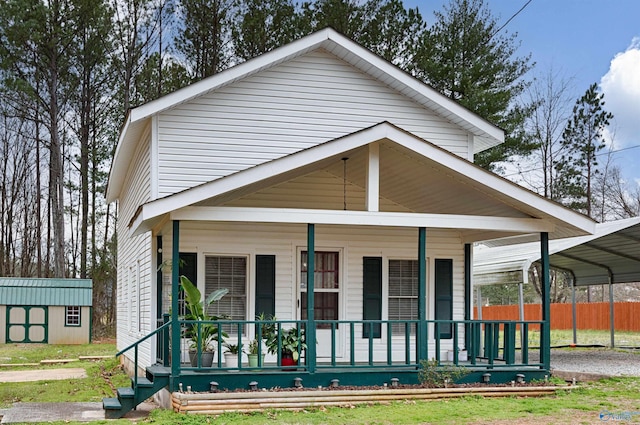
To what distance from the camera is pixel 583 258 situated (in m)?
22.2

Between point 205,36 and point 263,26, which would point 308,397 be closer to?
point 263,26

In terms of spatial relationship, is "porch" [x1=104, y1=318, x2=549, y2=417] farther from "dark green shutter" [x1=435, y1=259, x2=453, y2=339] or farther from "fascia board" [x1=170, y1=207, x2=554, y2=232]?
"fascia board" [x1=170, y1=207, x2=554, y2=232]

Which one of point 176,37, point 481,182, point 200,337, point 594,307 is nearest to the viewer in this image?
point 200,337

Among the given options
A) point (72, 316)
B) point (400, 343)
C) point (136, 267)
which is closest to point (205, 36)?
point (72, 316)

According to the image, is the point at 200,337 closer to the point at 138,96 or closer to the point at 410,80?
the point at 410,80

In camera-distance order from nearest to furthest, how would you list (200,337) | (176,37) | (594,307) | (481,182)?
(200,337) < (481,182) < (176,37) < (594,307)

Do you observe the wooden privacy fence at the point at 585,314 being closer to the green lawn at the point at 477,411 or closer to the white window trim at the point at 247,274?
the green lawn at the point at 477,411

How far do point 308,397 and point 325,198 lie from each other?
4788 millimetres

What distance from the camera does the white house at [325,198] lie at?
45.4ft

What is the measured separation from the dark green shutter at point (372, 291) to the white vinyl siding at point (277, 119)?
2516mm

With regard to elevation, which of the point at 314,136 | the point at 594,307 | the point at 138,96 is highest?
the point at 138,96

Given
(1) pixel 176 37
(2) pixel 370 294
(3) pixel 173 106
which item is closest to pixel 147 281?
(3) pixel 173 106

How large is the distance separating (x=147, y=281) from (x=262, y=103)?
151 inches

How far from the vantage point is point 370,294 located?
15672 millimetres
